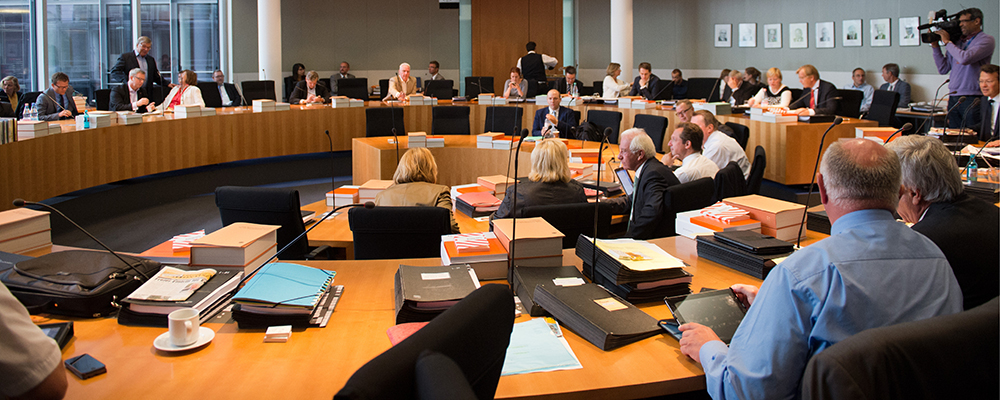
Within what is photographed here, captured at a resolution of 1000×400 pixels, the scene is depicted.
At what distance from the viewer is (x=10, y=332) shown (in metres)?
1.28

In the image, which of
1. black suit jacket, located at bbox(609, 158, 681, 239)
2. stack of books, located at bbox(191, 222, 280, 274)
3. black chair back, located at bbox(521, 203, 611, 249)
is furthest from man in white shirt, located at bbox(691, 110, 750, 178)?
stack of books, located at bbox(191, 222, 280, 274)

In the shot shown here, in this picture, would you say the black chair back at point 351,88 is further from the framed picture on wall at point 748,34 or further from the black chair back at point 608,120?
the framed picture on wall at point 748,34

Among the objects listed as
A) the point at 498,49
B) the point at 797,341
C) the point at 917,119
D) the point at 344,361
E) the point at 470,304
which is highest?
the point at 498,49

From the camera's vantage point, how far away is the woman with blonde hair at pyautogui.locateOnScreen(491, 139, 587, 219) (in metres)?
3.56

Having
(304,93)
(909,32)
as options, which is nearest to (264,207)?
(304,93)

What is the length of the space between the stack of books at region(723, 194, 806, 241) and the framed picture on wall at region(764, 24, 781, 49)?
32.8 feet

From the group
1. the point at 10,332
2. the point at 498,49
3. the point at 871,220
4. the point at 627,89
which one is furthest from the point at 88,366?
the point at 498,49

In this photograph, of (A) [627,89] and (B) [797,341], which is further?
(A) [627,89]

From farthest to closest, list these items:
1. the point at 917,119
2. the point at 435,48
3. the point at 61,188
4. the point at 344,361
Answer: the point at 435,48 → the point at 917,119 → the point at 61,188 → the point at 344,361

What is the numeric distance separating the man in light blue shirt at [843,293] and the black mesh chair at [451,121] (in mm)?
6101

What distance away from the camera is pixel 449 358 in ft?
2.77

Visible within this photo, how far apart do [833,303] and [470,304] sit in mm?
888

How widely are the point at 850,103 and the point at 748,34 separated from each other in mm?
5130

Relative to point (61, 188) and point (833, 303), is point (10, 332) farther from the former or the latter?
point (61, 188)
